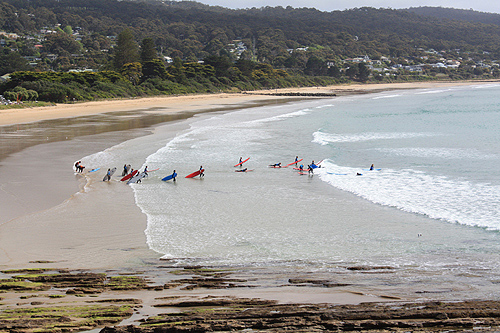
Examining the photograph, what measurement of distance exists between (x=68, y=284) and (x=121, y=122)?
31.4 meters

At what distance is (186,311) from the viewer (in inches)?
235

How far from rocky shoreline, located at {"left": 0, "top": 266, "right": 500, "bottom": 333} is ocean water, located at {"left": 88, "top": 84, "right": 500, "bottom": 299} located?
141 centimetres

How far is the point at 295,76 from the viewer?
379 ft

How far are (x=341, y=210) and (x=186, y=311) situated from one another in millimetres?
8426

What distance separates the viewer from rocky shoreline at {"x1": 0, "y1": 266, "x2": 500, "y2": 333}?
17.7 ft

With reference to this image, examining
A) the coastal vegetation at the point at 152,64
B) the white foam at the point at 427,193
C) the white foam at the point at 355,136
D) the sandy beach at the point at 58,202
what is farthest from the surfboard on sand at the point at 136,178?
the coastal vegetation at the point at 152,64

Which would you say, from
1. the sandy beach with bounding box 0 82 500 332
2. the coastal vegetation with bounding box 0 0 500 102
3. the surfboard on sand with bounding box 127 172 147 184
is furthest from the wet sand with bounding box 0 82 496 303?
the coastal vegetation with bounding box 0 0 500 102

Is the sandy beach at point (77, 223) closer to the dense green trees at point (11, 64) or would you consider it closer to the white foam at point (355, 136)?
the white foam at point (355, 136)

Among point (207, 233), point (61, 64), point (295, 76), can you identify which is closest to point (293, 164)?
point (207, 233)

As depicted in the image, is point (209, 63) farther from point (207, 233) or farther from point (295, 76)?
point (207, 233)

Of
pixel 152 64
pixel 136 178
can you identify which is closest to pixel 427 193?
pixel 136 178

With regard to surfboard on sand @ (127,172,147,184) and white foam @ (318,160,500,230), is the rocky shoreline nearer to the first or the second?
white foam @ (318,160,500,230)

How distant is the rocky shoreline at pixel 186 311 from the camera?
5.38 m

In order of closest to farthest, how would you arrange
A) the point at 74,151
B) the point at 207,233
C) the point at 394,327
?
the point at 394,327
the point at 207,233
the point at 74,151
